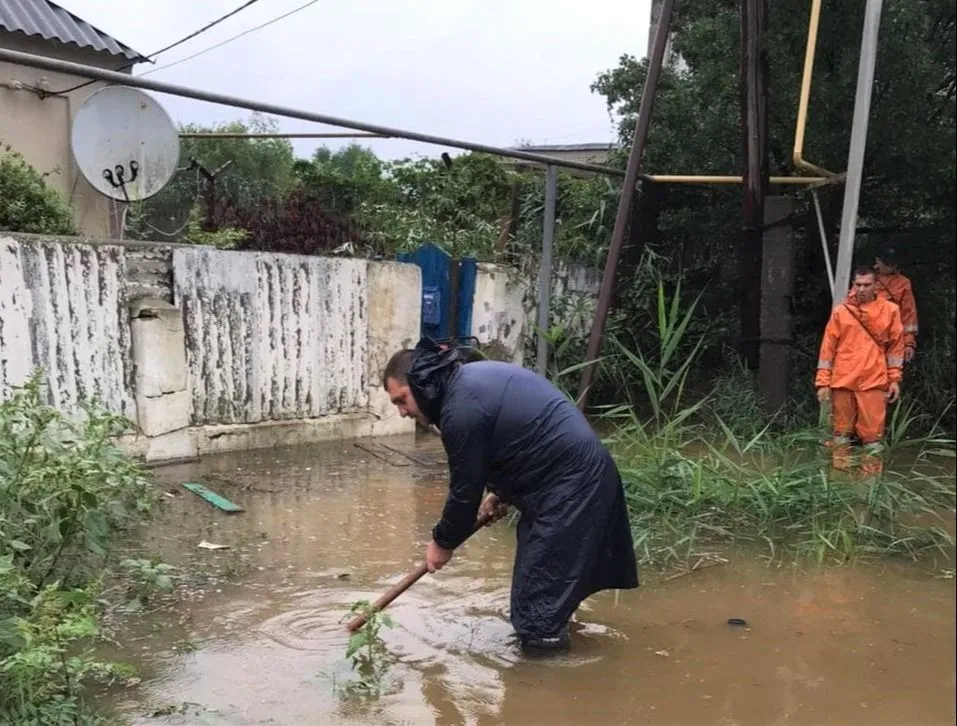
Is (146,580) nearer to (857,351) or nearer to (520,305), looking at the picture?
(857,351)

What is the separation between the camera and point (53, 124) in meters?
8.69

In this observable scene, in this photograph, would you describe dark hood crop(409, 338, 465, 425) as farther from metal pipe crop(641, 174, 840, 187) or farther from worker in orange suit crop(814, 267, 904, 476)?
metal pipe crop(641, 174, 840, 187)

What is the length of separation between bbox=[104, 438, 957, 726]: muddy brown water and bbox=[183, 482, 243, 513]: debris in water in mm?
91

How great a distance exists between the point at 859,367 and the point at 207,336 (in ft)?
14.8

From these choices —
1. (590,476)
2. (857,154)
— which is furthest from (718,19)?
(590,476)

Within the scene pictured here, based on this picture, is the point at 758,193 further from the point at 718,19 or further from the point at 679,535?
the point at 679,535

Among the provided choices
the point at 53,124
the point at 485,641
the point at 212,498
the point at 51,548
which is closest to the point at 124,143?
the point at 212,498

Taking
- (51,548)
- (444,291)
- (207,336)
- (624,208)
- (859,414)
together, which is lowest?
(51,548)

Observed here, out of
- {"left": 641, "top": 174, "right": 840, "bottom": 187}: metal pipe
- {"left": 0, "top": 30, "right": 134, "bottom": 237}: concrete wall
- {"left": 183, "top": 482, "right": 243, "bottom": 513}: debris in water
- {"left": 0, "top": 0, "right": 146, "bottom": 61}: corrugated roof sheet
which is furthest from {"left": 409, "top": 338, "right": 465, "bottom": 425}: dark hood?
{"left": 0, "top": 30, "right": 134, "bottom": 237}: concrete wall

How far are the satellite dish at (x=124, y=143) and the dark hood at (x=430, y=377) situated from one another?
408cm

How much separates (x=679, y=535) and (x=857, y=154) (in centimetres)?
208

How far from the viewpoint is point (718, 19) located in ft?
24.9

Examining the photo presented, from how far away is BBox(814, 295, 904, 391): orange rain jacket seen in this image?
A: 532 cm

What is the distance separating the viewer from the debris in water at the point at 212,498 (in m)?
5.11
